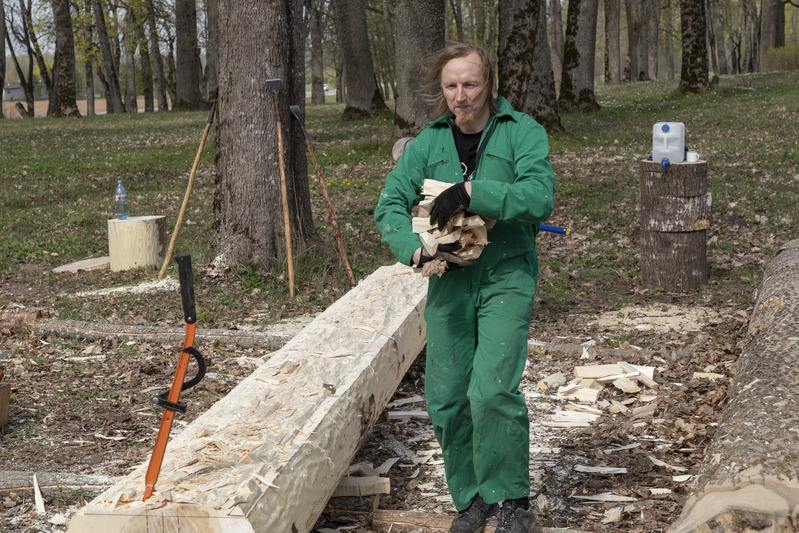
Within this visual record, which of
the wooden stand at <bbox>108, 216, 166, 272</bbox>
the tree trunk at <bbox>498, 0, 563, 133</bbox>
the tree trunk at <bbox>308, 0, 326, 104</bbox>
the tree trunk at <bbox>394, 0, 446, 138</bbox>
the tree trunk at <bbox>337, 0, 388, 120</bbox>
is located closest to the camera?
the wooden stand at <bbox>108, 216, 166, 272</bbox>

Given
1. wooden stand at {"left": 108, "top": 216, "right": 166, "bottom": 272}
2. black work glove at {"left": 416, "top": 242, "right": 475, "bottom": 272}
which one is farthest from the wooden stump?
wooden stand at {"left": 108, "top": 216, "right": 166, "bottom": 272}

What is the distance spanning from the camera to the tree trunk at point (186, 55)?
29.8 meters

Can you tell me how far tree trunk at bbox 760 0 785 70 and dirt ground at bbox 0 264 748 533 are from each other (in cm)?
3162

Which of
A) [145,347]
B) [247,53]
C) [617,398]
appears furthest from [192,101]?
[617,398]

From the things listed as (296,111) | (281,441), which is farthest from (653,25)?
(281,441)

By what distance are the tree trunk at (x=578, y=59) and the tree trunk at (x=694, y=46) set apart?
2.64 metres

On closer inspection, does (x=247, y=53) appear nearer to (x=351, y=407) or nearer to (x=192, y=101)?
(x=351, y=407)

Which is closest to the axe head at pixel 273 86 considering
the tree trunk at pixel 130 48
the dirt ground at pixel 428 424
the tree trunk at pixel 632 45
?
the dirt ground at pixel 428 424

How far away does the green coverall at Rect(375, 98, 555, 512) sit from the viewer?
3438 millimetres

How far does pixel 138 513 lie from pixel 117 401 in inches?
108

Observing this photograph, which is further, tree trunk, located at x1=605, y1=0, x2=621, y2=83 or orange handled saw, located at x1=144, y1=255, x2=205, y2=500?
tree trunk, located at x1=605, y1=0, x2=621, y2=83

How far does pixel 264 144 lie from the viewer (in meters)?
8.25

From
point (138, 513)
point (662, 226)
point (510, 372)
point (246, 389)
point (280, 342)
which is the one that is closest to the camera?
point (138, 513)

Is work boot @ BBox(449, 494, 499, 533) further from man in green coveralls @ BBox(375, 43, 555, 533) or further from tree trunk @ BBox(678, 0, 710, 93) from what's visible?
tree trunk @ BBox(678, 0, 710, 93)
